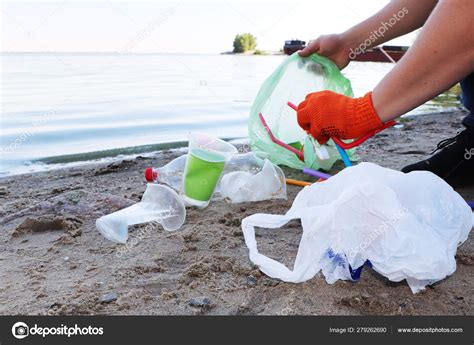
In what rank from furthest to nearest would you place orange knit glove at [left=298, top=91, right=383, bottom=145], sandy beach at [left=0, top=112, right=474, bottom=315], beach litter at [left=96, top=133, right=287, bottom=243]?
beach litter at [left=96, top=133, right=287, bottom=243] → orange knit glove at [left=298, top=91, right=383, bottom=145] → sandy beach at [left=0, top=112, right=474, bottom=315]

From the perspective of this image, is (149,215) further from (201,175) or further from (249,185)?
(249,185)

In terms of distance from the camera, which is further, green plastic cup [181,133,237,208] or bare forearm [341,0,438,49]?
bare forearm [341,0,438,49]

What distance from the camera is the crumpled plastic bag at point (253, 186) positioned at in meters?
2.36

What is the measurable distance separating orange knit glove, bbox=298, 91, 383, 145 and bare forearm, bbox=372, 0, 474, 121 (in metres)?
0.09

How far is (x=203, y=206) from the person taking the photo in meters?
2.27

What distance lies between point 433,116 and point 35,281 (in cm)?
520

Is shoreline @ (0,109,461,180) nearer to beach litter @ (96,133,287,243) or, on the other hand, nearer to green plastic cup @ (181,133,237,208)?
beach litter @ (96,133,287,243)

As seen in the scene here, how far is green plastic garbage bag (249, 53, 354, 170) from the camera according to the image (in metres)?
2.85

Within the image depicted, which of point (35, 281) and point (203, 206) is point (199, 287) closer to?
point (35, 281)

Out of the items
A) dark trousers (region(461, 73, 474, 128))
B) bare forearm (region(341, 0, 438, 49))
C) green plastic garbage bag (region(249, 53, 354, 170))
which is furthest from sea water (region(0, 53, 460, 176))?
dark trousers (region(461, 73, 474, 128))

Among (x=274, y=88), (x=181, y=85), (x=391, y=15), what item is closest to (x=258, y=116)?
(x=274, y=88)

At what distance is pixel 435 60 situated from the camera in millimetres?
1657

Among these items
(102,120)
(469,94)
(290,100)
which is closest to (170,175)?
(290,100)

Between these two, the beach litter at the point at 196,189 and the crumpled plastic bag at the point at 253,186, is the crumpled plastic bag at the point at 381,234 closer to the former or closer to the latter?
the beach litter at the point at 196,189
